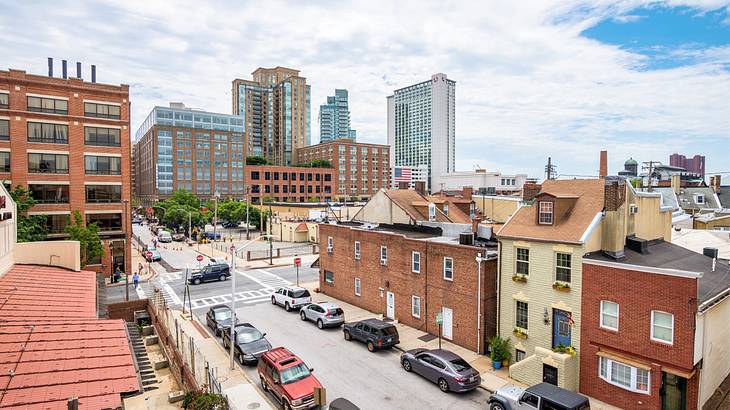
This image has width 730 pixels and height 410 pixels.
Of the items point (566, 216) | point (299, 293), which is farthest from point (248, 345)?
point (566, 216)

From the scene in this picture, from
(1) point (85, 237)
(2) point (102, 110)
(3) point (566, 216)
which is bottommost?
(1) point (85, 237)

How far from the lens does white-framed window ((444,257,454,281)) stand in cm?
2462

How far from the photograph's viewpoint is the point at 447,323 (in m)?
25.1

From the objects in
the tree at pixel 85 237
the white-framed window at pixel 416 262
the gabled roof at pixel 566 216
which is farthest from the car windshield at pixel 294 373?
the tree at pixel 85 237

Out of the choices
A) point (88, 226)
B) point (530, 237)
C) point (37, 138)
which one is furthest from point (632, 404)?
point (37, 138)

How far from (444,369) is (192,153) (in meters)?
127

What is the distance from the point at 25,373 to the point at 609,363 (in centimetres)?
2061

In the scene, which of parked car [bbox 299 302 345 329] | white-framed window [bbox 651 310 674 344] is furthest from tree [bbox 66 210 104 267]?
white-framed window [bbox 651 310 674 344]

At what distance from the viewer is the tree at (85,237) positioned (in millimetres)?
42719

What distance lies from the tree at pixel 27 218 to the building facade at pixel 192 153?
279ft

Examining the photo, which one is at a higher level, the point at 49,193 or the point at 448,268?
the point at 49,193

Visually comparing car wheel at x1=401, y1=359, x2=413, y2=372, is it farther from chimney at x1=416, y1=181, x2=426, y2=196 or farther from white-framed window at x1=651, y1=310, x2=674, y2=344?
chimney at x1=416, y1=181, x2=426, y2=196

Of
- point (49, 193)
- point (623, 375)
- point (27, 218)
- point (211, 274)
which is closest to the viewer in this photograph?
point (623, 375)

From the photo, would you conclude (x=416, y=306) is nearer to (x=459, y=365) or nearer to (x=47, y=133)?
(x=459, y=365)
